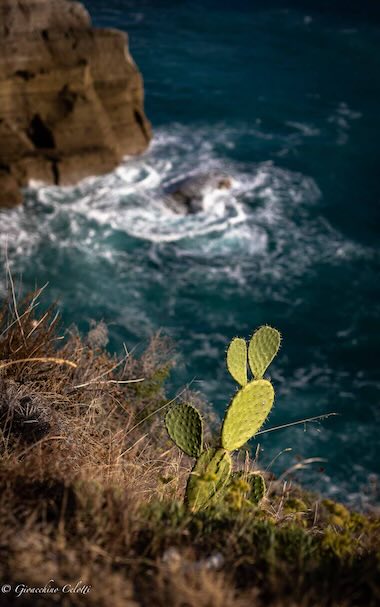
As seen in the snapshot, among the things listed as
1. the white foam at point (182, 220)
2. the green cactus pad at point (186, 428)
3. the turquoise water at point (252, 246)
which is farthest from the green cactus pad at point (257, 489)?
the white foam at point (182, 220)

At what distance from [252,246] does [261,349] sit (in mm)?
10015

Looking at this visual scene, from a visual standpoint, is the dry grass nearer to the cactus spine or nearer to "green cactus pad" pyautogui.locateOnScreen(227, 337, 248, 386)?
the cactus spine

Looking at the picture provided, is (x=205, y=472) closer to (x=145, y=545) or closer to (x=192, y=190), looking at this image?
(x=145, y=545)

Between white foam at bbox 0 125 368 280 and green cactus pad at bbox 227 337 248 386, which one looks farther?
white foam at bbox 0 125 368 280

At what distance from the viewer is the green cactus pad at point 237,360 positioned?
11.3 feet

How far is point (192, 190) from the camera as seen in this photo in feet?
47.1

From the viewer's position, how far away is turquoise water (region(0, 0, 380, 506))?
1020cm

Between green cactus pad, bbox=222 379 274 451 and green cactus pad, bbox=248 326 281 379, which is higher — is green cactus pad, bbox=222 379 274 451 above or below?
below

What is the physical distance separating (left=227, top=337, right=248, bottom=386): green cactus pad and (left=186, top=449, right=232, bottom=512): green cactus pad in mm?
390

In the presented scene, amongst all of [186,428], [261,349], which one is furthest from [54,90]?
[186,428]

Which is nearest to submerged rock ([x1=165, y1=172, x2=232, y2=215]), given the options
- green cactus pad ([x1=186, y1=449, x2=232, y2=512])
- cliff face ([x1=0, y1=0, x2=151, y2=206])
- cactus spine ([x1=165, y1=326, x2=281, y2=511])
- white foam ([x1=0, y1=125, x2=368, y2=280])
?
white foam ([x1=0, y1=125, x2=368, y2=280])

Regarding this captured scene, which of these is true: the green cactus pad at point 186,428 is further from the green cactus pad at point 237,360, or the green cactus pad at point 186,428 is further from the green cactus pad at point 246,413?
the green cactus pad at point 237,360

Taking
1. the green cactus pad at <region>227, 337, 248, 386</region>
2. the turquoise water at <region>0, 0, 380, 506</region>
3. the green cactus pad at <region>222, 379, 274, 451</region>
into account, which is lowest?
the turquoise water at <region>0, 0, 380, 506</region>

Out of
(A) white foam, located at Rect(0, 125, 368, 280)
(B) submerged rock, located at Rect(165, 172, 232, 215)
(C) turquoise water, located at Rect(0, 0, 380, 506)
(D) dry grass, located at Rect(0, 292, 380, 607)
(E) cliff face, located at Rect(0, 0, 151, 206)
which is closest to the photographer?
(D) dry grass, located at Rect(0, 292, 380, 607)
